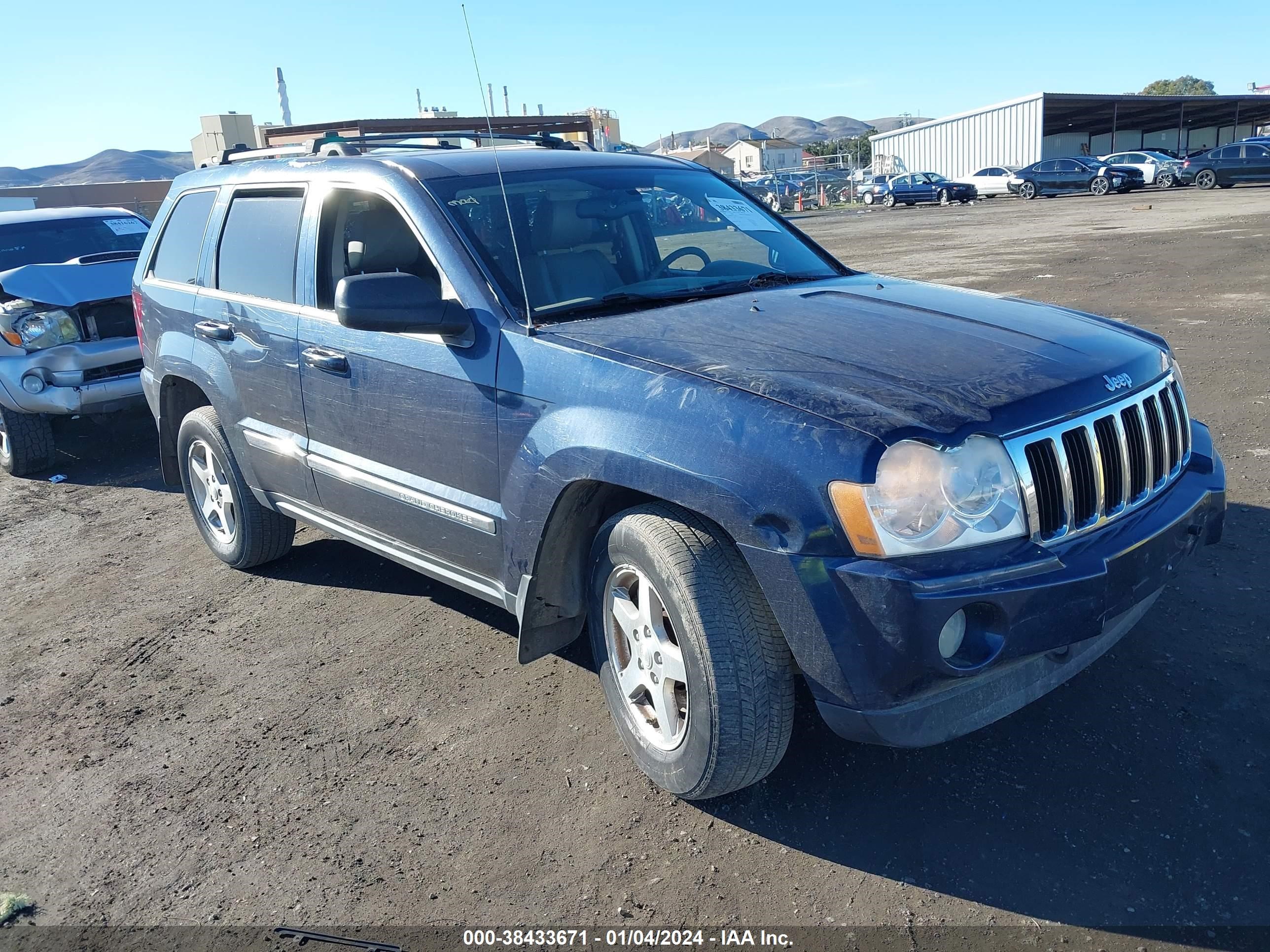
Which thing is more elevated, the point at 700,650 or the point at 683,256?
the point at 683,256

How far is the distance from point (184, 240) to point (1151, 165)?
36694 millimetres

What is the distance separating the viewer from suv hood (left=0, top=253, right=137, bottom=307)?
724 cm

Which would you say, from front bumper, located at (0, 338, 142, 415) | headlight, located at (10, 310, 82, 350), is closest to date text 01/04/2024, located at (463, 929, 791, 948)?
front bumper, located at (0, 338, 142, 415)

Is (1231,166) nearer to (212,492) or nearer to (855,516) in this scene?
(212,492)

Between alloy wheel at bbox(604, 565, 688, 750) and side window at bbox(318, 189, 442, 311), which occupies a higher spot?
side window at bbox(318, 189, 442, 311)

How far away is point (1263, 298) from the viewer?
1009 centimetres

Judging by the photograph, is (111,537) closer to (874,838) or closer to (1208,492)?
(874,838)

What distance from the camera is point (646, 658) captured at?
3.00m

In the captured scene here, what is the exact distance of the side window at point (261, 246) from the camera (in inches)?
163

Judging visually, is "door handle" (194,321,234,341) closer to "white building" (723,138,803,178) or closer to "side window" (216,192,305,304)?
"side window" (216,192,305,304)

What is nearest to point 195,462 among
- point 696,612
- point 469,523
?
point 469,523

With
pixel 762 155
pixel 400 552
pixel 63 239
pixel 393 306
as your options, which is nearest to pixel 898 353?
pixel 393 306

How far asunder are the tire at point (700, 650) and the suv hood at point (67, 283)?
19.3 feet

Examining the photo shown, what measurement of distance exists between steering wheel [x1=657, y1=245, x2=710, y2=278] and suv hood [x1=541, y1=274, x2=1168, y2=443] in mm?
327
